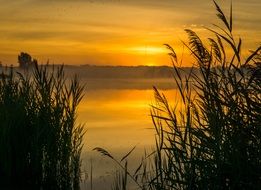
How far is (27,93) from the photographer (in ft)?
35.2

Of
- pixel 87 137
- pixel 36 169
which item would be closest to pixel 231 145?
pixel 36 169

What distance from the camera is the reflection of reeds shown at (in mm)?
9719

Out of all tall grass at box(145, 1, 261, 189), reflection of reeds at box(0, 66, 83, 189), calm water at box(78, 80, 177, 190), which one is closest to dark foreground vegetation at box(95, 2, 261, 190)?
tall grass at box(145, 1, 261, 189)

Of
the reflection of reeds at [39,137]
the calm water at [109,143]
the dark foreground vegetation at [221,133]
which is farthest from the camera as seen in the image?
the calm water at [109,143]

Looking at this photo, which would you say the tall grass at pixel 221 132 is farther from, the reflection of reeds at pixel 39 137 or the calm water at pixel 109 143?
the reflection of reeds at pixel 39 137

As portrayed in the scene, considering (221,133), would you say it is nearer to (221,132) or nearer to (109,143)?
(221,132)

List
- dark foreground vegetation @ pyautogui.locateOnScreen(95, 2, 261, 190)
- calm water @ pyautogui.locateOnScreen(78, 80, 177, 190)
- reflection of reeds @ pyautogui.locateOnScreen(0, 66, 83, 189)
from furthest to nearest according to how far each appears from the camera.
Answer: calm water @ pyautogui.locateOnScreen(78, 80, 177, 190), reflection of reeds @ pyautogui.locateOnScreen(0, 66, 83, 189), dark foreground vegetation @ pyautogui.locateOnScreen(95, 2, 261, 190)

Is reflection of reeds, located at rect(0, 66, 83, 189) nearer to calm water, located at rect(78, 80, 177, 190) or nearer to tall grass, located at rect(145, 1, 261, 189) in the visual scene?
calm water, located at rect(78, 80, 177, 190)

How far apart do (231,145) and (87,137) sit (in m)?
19.0

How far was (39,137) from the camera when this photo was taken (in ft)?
32.6

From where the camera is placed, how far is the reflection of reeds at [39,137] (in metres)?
9.72

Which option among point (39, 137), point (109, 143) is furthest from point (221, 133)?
point (109, 143)

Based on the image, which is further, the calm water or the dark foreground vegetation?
the calm water

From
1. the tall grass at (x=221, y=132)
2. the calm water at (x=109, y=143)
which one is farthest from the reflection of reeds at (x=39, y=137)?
the tall grass at (x=221, y=132)
